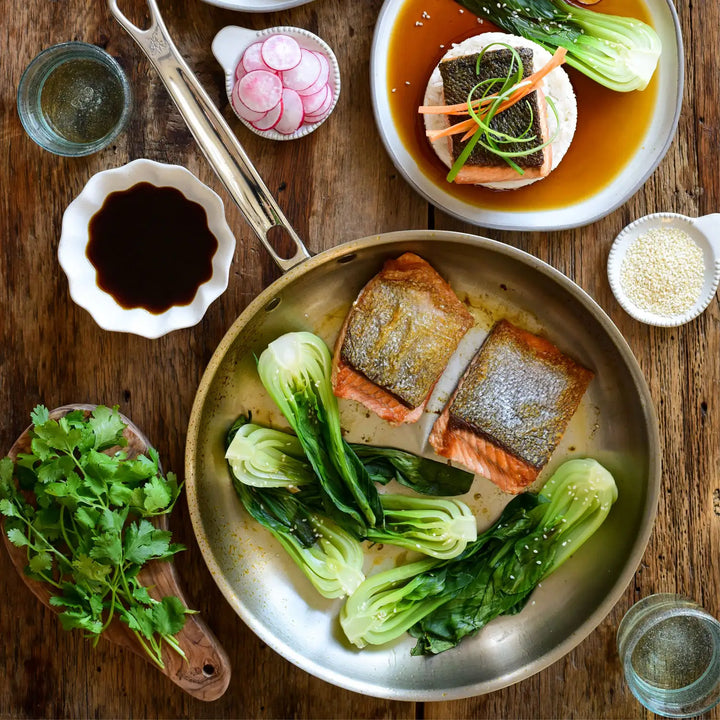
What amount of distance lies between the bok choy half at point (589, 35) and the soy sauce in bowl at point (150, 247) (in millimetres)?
1267

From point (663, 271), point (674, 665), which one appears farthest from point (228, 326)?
point (674, 665)

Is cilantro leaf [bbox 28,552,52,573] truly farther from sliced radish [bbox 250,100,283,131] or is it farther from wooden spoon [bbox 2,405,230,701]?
sliced radish [bbox 250,100,283,131]

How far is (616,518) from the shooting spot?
2695 mm

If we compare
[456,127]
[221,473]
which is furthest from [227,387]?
[456,127]

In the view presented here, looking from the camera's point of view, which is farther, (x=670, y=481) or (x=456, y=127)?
(x=670, y=481)

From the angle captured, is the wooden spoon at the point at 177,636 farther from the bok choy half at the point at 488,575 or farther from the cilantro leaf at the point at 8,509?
the bok choy half at the point at 488,575

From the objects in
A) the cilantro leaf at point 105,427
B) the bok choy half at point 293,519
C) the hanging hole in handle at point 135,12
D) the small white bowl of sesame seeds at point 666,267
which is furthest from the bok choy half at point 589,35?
the cilantro leaf at point 105,427

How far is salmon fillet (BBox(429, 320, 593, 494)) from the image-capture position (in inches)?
102

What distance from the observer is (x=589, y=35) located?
260 centimetres

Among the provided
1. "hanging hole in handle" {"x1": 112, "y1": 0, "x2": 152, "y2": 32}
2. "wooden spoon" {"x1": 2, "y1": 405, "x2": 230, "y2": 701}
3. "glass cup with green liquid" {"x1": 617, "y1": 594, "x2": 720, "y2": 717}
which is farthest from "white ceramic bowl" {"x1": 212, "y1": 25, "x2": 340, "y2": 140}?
"glass cup with green liquid" {"x1": 617, "y1": 594, "x2": 720, "y2": 717}

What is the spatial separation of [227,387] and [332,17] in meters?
1.41

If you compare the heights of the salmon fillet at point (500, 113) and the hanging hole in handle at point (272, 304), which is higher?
the salmon fillet at point (500, 113)

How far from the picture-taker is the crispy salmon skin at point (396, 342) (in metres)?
2.57

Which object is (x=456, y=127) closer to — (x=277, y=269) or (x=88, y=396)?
(x=277, y=269)
